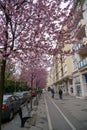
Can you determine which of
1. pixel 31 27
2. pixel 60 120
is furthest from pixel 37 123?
pixel 31 27

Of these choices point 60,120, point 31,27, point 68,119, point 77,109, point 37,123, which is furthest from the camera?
point 77,109

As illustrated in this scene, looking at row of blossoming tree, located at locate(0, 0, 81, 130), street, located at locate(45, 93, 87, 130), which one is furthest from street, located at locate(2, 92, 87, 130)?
row of blossoming tree, located at locate(0, 0, 81, 130)

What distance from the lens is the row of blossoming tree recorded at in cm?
502

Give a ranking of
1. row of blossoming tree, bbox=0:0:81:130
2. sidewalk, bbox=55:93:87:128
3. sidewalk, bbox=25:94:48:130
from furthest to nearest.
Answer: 1. sidewalk, bbox=55:93:87:128
2. sidewalk, bbox=25:94:48:130
3. row of blossoming tree, bbox=0:0:81:130

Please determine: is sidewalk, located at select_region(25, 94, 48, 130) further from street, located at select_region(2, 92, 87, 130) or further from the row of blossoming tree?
the row of blossoming tree

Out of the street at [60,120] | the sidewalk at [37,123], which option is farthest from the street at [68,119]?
the sidewalk at [37,123]

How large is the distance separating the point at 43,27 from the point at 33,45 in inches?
28.0

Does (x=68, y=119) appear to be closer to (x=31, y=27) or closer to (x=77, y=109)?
(x=77, y=109)

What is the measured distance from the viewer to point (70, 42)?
5.73 meters

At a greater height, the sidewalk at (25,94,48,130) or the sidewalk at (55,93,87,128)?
the sidewalk at (25,94,48,130)

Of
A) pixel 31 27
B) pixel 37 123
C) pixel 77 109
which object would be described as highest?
pixel 31 27

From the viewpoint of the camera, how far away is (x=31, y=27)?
206 inches

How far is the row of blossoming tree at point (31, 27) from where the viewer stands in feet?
16.5

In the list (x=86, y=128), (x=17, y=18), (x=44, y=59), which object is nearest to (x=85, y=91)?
(x=86, y=128)
